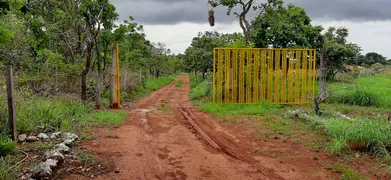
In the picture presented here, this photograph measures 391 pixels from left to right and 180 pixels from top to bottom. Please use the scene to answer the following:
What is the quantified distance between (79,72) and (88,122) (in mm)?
3820

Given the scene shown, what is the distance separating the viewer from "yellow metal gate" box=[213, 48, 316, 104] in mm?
11148

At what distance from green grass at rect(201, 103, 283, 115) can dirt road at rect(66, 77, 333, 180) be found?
7.21ft

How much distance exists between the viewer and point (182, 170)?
448 centimetres

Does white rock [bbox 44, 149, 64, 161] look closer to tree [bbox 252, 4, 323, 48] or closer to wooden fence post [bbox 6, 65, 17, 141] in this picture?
wooden fence post [bbox 6, 65, 17, 141]

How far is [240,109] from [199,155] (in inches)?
202

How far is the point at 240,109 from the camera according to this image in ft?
33.3

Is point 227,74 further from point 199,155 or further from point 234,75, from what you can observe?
point 199,155

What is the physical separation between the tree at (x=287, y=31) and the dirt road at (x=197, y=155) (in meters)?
10.5

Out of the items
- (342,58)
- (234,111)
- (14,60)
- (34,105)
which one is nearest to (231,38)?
(342,58)

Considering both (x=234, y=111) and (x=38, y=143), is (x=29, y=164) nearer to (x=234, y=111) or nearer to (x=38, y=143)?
(x=38, y=143)

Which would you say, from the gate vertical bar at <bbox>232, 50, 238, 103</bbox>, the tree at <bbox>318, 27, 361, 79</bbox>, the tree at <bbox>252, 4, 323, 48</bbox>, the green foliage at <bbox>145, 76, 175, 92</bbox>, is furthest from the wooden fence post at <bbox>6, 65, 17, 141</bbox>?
the tree at <bbox>318, 27, 361, 79</bbox>

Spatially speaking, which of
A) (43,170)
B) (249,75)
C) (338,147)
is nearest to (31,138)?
(43,170)

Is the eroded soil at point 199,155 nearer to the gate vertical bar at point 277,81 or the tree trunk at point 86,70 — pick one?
the tree trunk at point 86,70

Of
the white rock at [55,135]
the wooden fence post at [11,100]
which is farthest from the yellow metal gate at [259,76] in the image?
the wooden fence post at [11,100]
